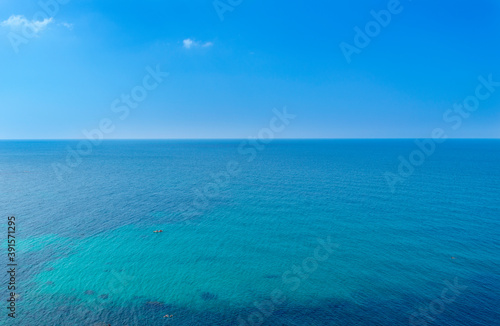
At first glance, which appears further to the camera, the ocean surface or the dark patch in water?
the dark patch in water

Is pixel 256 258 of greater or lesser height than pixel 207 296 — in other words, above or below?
above

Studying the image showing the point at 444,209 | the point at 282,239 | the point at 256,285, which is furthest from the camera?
the point at 444,209

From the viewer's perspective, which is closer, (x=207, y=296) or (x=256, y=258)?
(x=207, y=296)

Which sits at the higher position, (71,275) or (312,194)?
(312,194)

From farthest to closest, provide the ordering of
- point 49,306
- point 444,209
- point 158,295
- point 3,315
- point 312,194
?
point 312,194 < point 444,209 < point 158,295 < point 49,306 < point 3,315

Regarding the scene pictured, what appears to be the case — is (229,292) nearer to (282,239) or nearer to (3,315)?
(282,239)

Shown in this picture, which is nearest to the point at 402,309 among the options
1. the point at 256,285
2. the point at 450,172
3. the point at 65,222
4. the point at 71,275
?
the point at 256,285

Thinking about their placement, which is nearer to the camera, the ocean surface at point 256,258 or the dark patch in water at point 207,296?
the ocean surface at point 256,258

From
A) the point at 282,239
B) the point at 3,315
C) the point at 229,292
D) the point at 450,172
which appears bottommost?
the point at 3,315
